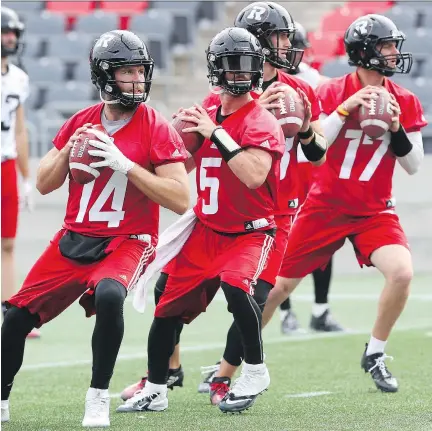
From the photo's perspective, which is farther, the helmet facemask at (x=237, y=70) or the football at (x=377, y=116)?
the football at (x=377, y=116)

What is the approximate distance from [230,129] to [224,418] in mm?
1253

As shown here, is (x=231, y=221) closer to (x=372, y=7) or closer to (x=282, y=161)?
(x=282, y=161)

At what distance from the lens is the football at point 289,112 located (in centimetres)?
544

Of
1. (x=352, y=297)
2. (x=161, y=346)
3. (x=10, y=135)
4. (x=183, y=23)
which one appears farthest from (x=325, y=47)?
(x=161, y=346)

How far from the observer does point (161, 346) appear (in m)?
5.34

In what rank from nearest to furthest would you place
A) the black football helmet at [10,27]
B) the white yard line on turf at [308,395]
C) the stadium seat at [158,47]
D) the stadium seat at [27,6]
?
the white yard line on turf at [308,395], the black football helmet at [10,27], the stadium seat at [158,47], the stadium seat at [27,6]

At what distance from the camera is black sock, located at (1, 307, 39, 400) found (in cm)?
490

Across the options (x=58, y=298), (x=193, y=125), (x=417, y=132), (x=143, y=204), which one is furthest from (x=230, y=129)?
(x=417, y=132)

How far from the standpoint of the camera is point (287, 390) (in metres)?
6.02

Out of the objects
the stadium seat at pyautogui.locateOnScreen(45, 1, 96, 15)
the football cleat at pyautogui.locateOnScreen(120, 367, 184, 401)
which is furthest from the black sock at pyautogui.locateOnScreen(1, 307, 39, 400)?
the stadium seat at pyautogui.locateOnScreen(45, 1, 96, 15)

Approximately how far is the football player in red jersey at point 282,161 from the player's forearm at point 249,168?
1.57 feet

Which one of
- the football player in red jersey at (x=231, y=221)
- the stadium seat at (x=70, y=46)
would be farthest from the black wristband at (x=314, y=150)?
the stadium seat at (x=70, y=46)

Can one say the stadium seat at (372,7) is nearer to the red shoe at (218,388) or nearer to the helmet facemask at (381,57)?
the helmet facemask at (381,57)

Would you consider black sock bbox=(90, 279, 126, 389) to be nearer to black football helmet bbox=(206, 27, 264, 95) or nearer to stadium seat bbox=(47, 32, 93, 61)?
black football helmet bbox=(206, 27, 264, 95)
